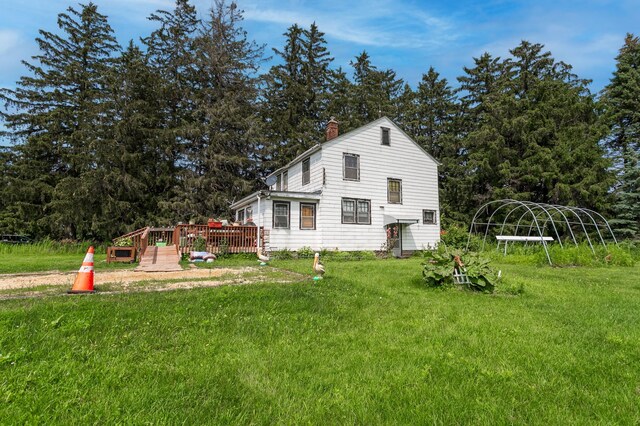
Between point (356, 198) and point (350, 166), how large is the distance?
176cm

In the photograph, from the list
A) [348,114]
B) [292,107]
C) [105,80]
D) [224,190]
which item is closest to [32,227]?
[105,80]

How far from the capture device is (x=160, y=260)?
11336 mm

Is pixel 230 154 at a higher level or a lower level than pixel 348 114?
lower

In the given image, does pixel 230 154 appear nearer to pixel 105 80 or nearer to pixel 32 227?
pixel 105 80

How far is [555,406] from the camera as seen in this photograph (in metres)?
2.35

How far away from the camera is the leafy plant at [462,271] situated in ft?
21.5

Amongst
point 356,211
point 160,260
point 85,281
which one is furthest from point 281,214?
point 85,281

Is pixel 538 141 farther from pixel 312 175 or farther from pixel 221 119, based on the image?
pixel 221 119

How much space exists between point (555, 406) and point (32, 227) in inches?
1183

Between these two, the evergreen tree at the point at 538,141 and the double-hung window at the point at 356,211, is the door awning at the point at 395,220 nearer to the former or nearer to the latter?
the double-hung window at the point at 356,211

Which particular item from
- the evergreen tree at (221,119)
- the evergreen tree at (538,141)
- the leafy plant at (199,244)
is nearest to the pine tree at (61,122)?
the evergreen tree at (221,119)

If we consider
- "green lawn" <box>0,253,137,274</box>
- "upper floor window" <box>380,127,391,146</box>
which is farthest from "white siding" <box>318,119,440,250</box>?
"green lawn" <box>0,253,137,274</box>

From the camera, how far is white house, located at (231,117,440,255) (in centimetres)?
1638

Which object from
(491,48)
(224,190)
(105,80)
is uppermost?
(491,48)
